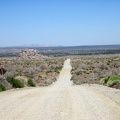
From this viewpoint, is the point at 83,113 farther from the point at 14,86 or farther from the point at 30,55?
the point at 30,55

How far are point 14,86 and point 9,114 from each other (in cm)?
1651

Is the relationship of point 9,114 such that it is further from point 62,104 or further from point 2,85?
point 2,85

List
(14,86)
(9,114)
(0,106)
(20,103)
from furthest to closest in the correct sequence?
(14,86)
(20,103)
(0,106)
(9,114)

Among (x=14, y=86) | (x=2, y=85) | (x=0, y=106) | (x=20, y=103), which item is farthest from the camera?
(x=14, y=86)

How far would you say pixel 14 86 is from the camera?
30672 millimetres

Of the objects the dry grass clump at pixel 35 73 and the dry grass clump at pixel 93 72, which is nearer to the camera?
the dry grass clump at pixel 93 72

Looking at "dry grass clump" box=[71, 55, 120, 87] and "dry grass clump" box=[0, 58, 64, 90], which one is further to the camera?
"dry grass clump" box=[0, 58, 64, 90]

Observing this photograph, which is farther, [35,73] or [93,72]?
[35,73]

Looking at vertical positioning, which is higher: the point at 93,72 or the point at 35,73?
the point at 93,72

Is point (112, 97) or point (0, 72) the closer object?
point (112, 97)

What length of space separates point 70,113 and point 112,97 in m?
6.31

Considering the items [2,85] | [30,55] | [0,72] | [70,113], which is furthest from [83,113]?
[30,55]

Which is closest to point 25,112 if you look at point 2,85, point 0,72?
point 2,85

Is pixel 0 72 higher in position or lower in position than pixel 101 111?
lower
